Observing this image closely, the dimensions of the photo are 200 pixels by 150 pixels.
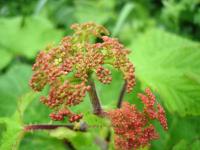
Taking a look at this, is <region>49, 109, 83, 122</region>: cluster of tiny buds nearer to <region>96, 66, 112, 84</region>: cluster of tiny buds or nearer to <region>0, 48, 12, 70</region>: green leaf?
<region>96, 66, 112, 84</region>: cluster of tiny buds

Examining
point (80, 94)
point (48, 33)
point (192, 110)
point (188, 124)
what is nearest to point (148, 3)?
point (48, 33)

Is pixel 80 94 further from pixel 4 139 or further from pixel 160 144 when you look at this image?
pixel 160 144

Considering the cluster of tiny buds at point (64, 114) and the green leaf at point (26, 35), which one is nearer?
the cluster of tiny buds at point (64, 114)

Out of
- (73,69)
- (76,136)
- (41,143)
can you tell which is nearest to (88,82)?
(73,69)

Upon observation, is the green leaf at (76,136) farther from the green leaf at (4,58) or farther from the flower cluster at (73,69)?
the green leaf at (4,58)

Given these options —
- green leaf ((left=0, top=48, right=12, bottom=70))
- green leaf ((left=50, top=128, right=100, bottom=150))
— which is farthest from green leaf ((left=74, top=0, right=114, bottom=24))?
green leaf ((left=50, top=128, right=100, bottom=150))

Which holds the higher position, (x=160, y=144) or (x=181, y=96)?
(x=181, y=96)

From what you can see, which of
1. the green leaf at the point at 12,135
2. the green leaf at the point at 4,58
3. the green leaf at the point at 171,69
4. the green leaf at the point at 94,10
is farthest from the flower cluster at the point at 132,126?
the green leaf at the point at 94,10
